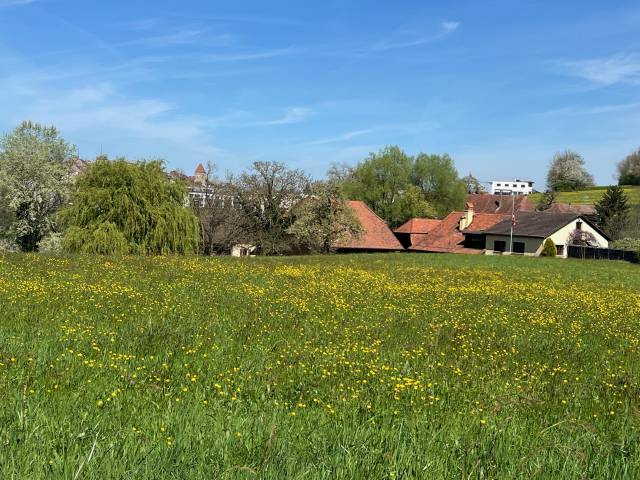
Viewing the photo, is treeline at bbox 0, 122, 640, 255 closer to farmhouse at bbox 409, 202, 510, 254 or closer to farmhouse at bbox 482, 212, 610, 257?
farmhouse at bbox 409, 202, 510, 254

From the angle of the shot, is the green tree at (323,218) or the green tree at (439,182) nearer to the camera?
the green tree at (323,218)

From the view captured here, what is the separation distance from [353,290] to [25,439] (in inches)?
600

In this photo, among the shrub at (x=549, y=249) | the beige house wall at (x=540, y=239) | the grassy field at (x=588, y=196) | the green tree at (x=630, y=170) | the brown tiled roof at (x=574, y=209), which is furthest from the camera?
the green tree at (x=630, y=170)

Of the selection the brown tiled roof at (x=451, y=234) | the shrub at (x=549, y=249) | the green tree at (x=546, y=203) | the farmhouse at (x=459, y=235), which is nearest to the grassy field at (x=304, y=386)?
the shrub at (x=549, y=249)

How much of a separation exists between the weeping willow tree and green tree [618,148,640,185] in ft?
418

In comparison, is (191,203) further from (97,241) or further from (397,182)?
(397,182)

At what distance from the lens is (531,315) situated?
15.2 meters

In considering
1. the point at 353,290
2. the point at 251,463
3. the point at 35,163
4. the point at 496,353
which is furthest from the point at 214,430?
the point at 35,163

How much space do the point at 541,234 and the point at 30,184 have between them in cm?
5428

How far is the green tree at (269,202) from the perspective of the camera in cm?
5947

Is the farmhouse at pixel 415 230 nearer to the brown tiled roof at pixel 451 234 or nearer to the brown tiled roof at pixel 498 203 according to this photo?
the brown tiled roof at pixel 451 234

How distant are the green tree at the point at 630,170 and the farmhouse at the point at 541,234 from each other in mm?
73235

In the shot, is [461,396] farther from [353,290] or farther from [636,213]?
[636,213]

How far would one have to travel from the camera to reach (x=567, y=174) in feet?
472
